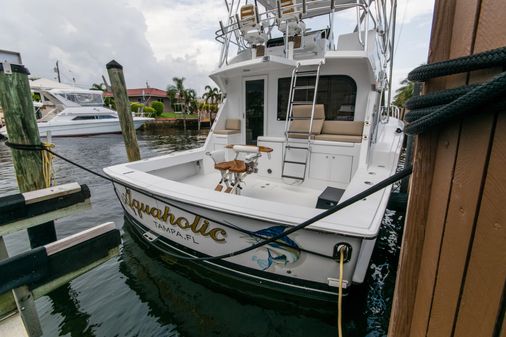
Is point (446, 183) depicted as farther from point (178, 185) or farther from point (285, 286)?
point (178, 185)

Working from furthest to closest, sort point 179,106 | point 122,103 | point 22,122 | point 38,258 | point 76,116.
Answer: point 179,106
point 76,116
point 122,103
point 22,122
point 38,258

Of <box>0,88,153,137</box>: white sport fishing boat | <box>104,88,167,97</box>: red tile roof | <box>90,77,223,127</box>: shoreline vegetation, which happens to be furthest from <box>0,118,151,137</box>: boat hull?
<box>104,88,167,97</box>: red tile roof

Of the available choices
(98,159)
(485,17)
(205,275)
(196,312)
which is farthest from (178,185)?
(98,159)

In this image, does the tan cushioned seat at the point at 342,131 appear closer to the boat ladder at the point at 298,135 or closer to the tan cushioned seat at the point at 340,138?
the tan cushioned seat at the point at 340,138

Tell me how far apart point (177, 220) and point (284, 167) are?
88.9 inches

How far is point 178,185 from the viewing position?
3088mm

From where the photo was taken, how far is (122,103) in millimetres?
4914

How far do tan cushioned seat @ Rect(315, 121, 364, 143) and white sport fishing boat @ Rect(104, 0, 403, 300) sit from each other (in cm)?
2

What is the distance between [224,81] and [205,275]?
153 inches

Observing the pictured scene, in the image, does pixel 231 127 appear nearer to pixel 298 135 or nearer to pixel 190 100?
pixel 298 135

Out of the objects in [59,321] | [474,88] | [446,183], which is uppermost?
[474,88]

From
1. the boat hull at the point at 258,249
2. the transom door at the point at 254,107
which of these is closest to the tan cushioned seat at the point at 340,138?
the transom door at the point at 254,107

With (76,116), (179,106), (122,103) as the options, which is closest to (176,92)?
(179,106)

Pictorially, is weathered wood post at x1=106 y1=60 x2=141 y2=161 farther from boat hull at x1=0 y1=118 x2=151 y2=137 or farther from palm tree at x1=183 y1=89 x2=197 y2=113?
palm tree at x1=183 y1=89 x2=197 y2=113
